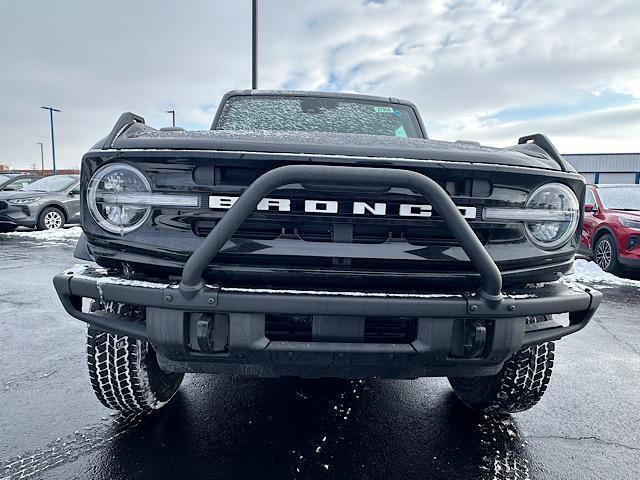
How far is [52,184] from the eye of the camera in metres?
11.2

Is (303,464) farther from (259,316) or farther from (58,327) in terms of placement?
(58,327)

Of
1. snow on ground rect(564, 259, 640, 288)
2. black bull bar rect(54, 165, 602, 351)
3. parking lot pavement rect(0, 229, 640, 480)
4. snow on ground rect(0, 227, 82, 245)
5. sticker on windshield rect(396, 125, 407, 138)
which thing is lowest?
parking lot pavement rect(0, 229, 640, 480)

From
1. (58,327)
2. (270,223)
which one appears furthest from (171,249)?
(58,327)

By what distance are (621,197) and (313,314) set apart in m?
8.50

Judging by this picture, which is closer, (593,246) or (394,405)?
(394,405)

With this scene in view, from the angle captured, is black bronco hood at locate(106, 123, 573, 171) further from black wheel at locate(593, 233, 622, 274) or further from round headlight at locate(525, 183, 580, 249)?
black wheel at locate(593, 233, 622, 274)

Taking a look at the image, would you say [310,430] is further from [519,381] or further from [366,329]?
[519,381]

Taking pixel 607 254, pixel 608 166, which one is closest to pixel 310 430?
pixel 607 254

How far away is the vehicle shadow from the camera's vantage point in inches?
77.1

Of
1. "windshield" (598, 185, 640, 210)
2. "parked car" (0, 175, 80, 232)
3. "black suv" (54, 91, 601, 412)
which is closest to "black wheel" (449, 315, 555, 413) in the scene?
"black suv" (54, 91, 601, 412)

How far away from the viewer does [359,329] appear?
5.10ft

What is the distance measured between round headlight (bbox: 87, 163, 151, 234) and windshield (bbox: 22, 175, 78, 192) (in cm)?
1102

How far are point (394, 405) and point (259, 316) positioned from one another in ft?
4.82

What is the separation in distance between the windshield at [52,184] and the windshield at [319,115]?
978cm
